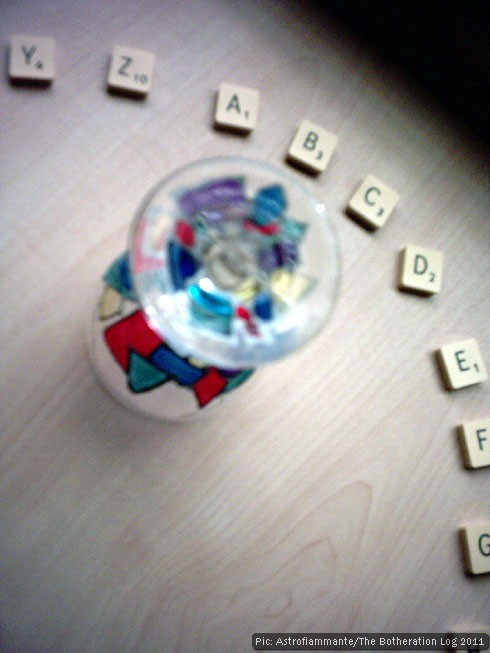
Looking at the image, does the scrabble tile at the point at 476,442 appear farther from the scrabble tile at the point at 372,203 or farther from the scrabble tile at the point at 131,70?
the scrabble tile at the point at 131,70

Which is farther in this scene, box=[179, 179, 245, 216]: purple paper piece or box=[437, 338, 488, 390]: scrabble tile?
box=[437, 338, 488, 390]: scrabble tile

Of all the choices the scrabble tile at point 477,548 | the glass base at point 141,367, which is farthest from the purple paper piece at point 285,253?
the scrabble tile at point 477,548

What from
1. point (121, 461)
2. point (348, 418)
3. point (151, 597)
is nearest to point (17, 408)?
point (121, 461)

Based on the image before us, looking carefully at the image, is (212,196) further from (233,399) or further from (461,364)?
(461,364)

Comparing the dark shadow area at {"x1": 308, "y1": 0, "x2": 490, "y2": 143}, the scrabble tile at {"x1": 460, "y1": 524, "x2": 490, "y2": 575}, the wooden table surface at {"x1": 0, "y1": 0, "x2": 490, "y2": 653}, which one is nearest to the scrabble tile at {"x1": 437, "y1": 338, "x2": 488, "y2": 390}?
the wooden table surface at {"x1": 0, "y1": 0, "x2": 490, "y2": 653}

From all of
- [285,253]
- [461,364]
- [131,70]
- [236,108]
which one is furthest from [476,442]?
[131,70]

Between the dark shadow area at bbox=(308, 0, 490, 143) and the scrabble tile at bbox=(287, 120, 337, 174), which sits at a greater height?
the dark shadow area at bbox=(308, 0, 490, 143)

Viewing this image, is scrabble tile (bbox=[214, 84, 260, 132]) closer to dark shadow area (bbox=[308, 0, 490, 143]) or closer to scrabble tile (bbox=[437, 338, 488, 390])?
dark shadow area (bbox=[308, 0, 490, 143])
